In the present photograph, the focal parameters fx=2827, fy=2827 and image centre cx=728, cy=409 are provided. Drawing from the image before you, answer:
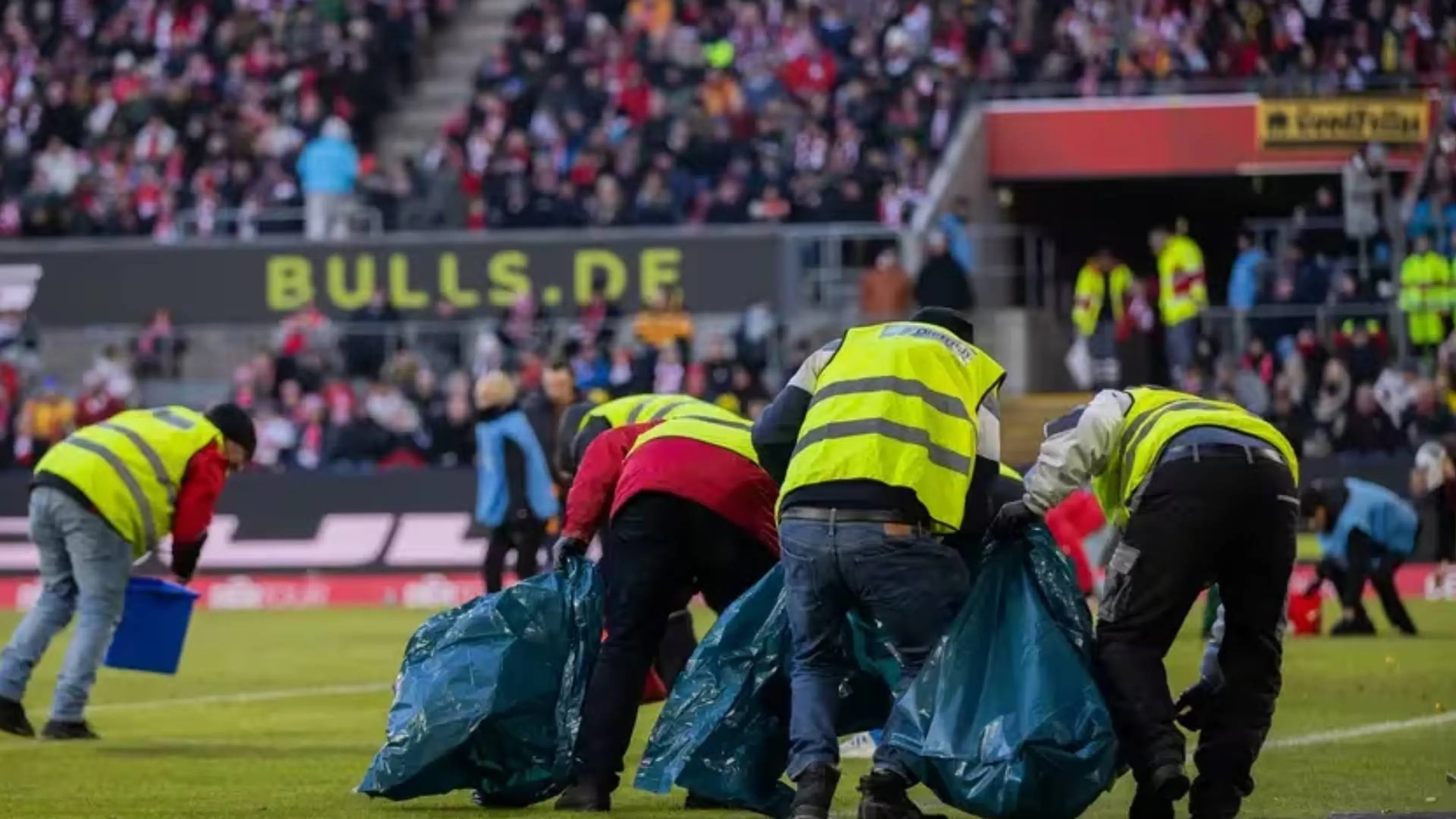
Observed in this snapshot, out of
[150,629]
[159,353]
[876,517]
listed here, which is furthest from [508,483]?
[159,353]

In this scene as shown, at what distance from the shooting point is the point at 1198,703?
9688mm

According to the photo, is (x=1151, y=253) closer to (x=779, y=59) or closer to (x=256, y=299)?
(x=779, y=59)

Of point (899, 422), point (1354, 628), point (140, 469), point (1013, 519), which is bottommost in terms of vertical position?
point (1354, 628)

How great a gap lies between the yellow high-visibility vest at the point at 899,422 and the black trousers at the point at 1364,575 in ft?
34.3

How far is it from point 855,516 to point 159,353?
21901 millimetres

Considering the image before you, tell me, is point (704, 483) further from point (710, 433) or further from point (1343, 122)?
point (1343, 122)

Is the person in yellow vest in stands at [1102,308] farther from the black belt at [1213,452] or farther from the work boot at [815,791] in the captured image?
the work boot at [815,791]

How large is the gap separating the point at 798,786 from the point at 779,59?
25.1 meters

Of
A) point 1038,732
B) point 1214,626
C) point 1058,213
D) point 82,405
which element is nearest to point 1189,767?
point 1214,626

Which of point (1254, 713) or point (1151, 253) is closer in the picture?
point (1254, 713)

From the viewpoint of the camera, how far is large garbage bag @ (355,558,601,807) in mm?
10188

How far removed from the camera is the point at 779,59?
110 ft

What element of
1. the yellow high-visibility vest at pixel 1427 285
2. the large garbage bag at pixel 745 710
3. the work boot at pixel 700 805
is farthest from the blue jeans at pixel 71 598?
the yellow high-visibility vest at pixel 1427 285

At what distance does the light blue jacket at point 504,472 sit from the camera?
Answer: 751 inches
